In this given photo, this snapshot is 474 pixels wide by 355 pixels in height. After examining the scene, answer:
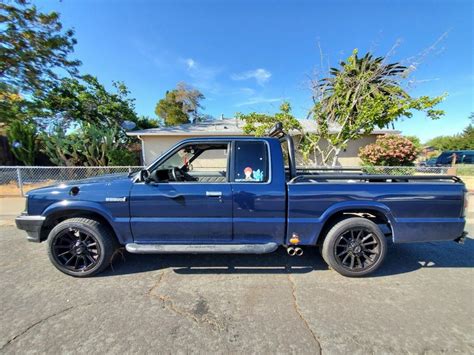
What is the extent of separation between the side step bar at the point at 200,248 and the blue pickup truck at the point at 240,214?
0.04 ft

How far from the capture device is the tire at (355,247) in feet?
9.75

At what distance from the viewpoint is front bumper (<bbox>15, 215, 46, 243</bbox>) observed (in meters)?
2.94

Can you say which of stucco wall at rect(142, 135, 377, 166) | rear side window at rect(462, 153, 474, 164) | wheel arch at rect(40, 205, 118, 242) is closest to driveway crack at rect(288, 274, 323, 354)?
wheel arch at rect(40, 205, 118, 242)

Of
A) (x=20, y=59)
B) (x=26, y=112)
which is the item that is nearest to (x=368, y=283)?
(x=20, y=59)

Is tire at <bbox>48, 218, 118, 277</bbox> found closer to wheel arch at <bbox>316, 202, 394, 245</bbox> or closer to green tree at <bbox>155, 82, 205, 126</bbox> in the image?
wheel arch at <bbox>316, 202, 394, 245</bbox>

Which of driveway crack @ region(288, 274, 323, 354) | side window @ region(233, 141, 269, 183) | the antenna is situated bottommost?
driveway crack @ region(288, 274, 323, 354)

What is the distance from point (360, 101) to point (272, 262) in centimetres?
883

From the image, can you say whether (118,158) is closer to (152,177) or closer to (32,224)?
(32,224)

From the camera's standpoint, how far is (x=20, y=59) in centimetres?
1224

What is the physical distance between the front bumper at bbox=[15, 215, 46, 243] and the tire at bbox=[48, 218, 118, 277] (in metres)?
0.20

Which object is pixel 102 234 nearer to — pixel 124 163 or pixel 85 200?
pixel 85 200

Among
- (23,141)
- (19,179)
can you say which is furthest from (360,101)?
(23,141)

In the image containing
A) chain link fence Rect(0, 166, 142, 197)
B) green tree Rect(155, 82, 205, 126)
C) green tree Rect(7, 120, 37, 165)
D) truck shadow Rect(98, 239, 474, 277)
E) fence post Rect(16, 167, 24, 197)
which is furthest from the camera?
green tree Rect(155, 82, 205, 126)

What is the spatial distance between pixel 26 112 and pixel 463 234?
21.3 meters
